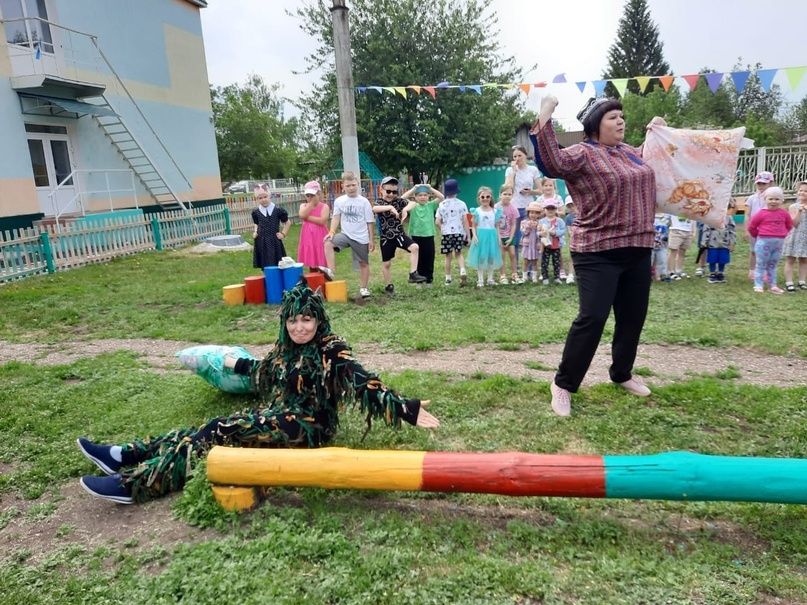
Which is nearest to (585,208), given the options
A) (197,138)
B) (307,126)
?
(197,138)

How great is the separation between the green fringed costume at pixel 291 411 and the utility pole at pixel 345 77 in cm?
871

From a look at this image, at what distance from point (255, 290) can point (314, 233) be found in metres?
1.21

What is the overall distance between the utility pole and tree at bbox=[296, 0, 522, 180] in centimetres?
1031

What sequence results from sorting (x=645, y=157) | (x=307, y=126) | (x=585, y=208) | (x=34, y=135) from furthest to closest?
(x=307, y=126), (x=34, y=135), (x=645, y=157), (x=585, y=208)

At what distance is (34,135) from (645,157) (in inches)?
640

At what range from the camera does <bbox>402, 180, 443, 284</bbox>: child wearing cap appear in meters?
9.21

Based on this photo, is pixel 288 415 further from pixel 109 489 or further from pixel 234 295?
pixel 234 295

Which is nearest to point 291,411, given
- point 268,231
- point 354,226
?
point 354,226

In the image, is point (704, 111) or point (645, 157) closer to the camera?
point (645, 157)

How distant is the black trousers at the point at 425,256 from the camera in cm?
931

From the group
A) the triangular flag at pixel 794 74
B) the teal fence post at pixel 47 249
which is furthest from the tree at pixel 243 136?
the triangular flag at pixel 794 74

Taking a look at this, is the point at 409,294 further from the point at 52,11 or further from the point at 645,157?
the point at 52,11

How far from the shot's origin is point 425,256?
9.40m

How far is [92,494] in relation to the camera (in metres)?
3.32
